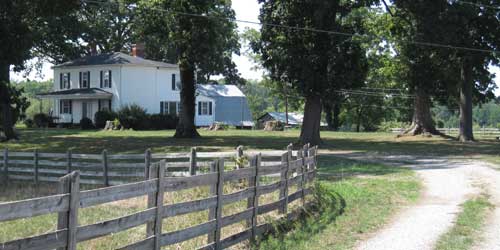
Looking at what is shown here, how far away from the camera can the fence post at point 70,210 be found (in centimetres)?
600

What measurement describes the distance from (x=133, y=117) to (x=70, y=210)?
165 feet

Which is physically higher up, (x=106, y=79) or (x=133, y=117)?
(x=106, y=79)

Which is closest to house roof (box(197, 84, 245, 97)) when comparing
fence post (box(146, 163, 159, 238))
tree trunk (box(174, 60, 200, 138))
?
tree trunk (box(174, 60, 200, 138))

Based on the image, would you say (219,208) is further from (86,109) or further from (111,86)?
(86,109)

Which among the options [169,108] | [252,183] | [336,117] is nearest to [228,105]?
[169,108]

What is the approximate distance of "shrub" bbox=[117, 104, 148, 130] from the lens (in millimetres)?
55219

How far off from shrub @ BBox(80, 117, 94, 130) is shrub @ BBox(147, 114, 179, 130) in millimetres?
5208

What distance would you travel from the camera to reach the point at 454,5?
35.1 metres

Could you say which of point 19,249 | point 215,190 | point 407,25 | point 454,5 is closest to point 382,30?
point 407,25

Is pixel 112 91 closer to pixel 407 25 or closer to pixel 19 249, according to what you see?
pixel 407 25

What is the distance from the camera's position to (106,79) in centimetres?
6025

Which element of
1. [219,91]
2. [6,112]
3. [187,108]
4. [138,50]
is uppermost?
[138,50]

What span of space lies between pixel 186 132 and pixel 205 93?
3447 cm

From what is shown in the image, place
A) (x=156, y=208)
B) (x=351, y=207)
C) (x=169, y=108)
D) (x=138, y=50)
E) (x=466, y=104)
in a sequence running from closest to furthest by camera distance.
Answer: (x=156, y=208)
(x=351, y=207)
(x=466, y=104)
(x=169, y=108)
(x=138, y=50)
